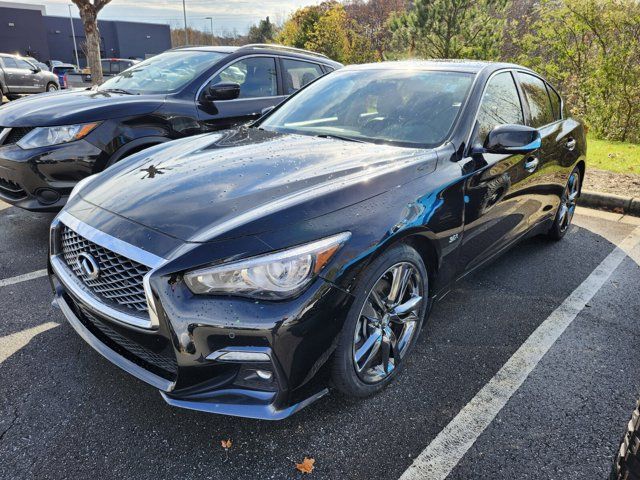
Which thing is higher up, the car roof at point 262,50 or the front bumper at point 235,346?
the car roof at point 262,50

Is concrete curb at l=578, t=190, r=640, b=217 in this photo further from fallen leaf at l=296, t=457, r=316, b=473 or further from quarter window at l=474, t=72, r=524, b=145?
fallen leaf at l=296, t=457, r=316, b=473

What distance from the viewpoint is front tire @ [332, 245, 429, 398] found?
201 centimetres

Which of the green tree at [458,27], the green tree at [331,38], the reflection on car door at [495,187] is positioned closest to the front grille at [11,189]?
the reflection on car door at [495,187]

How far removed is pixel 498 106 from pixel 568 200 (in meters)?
1.89

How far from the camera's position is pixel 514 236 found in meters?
3.45

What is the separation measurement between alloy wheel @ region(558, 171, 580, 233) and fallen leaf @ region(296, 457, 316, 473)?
3.51 m

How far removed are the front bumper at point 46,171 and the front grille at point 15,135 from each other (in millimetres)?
89

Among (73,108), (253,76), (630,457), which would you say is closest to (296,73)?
(253,76)

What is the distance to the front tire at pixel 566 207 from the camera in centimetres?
438

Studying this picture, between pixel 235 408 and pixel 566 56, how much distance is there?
11.7 meters

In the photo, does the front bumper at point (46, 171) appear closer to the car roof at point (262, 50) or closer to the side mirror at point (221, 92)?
the side mirror at point (221, 92)

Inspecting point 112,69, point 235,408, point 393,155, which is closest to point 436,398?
point 235,408

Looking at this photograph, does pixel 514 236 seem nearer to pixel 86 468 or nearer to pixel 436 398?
pixel 436 398

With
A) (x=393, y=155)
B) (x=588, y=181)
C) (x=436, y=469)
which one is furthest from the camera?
(x=588, y=181)
